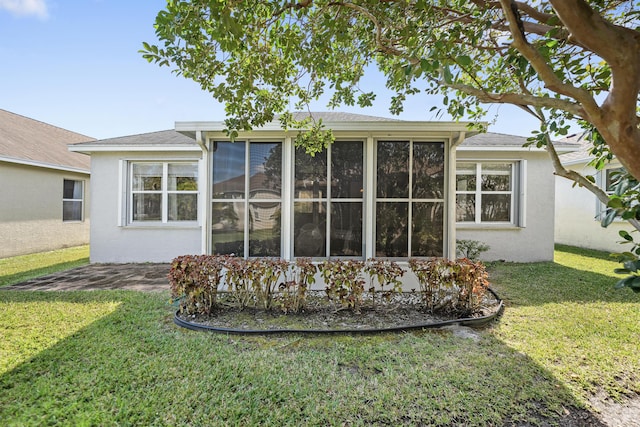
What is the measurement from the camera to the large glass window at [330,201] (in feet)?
19.5

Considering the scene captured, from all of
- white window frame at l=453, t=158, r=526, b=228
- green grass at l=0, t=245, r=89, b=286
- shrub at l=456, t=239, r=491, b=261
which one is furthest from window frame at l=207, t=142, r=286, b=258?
white window frame at l=453, t=158, r=526, b=228

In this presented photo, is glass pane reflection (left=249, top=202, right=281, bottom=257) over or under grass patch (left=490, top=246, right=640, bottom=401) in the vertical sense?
over

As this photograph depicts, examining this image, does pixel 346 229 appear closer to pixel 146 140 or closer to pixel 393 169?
pixel 393 169

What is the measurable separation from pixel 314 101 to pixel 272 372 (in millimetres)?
4690

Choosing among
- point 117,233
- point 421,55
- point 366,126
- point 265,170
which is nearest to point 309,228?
point 265,170

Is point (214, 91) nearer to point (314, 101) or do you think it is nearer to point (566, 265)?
point (314, 101)

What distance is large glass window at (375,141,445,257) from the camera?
593cm

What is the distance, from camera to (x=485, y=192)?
926 cm

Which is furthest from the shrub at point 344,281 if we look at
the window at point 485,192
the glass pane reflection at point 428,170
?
the window at point 485,192

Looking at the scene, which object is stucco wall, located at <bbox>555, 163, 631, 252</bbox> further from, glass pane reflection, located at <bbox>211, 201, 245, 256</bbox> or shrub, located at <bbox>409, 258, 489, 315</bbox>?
glass pane reflection, located at <bbox>211, 201, 245, 256</bbox>

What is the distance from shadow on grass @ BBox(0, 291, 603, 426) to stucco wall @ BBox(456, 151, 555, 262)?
6.14m

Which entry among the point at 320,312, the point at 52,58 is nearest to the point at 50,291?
the point at 320,312

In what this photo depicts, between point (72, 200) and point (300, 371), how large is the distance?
43.9 ft

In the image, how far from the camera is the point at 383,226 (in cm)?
594
